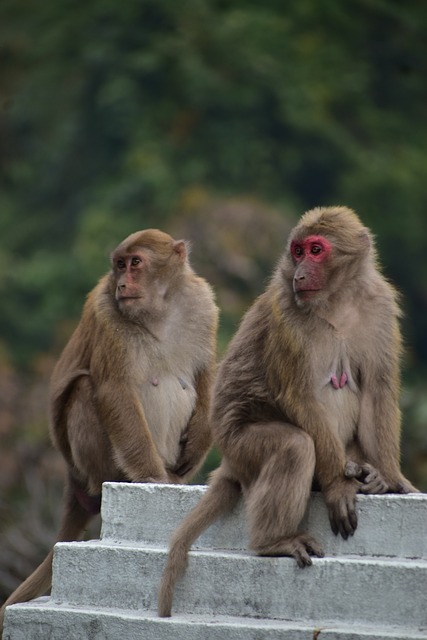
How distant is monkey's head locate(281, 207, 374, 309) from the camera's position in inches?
252

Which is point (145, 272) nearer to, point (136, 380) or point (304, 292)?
point (136, 380)

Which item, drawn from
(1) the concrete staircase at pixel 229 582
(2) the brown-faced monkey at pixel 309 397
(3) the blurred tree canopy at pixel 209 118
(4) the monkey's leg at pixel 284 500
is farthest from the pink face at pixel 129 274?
(3) the blurred tree canopy at pixel 209 118

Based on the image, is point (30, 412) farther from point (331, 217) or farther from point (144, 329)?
point (331, 217)

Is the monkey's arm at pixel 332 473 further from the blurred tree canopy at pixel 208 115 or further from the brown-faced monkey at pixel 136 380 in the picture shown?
the blurred tree canopy at pixel 208 115

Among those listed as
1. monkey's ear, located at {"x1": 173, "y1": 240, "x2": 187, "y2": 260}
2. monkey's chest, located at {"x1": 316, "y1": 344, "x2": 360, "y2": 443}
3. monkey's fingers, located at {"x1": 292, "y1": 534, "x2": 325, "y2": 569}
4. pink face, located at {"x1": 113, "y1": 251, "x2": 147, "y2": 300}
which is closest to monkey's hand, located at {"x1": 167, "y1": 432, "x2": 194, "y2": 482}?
pink face, located at {"x1": 113, "y1": 251, "x2": 147, "y2": 300}

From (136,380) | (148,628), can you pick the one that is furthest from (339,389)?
(136,380)

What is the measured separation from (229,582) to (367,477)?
75 cm

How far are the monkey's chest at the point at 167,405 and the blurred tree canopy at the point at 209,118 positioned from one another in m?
19.4

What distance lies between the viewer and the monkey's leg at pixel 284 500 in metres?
6.06

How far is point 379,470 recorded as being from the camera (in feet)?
20.9

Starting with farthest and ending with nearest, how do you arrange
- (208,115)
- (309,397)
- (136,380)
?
(208,115) < (136,380) < (309,397)

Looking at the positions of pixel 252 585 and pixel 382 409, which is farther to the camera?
pixel 382 409

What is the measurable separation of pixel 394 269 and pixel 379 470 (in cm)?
2744

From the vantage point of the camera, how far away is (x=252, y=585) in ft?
20.0
